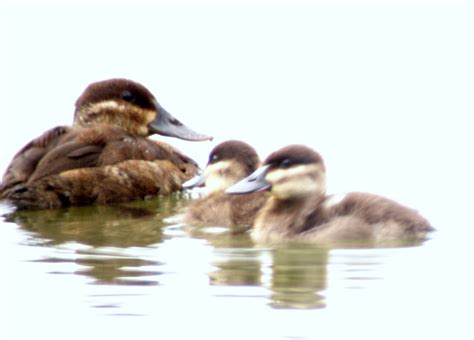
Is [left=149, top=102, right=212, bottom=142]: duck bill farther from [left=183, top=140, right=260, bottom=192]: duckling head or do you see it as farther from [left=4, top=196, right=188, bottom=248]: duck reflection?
[left=183, top=140, right=260, bottom=192]: duckling head

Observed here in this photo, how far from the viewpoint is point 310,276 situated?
31.8 feet

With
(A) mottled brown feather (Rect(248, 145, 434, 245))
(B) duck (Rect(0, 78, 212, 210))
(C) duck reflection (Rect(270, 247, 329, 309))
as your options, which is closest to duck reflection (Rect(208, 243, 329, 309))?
(C) duck reflection (Rect(270, 247, 329, 309))

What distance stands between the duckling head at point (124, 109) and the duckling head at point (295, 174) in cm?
263

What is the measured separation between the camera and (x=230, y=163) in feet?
38.4

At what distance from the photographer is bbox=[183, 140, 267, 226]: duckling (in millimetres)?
11289

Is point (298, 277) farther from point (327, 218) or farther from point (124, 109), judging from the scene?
point (124, 109)

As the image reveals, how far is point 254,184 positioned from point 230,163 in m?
0.87

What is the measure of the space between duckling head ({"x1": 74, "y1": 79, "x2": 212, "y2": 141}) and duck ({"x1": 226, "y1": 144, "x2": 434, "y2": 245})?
2.48 m

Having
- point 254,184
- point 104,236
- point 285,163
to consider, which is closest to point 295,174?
point 285,163

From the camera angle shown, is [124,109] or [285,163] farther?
[124,109]

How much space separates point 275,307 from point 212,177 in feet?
9.32

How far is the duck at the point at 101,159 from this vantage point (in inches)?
484

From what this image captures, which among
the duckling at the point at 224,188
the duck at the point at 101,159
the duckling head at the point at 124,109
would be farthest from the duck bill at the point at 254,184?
the duckling head at the point at 124,109

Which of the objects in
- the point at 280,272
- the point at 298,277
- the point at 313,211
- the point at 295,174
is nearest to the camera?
the point at 298,277
